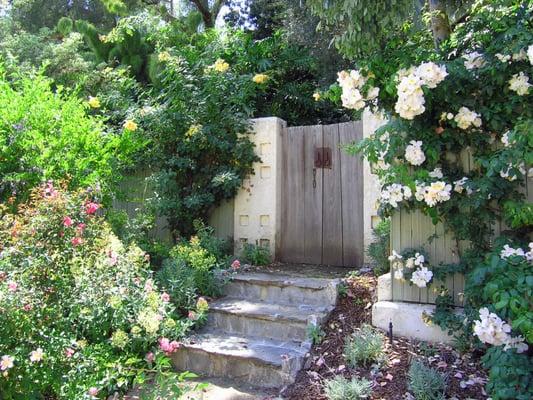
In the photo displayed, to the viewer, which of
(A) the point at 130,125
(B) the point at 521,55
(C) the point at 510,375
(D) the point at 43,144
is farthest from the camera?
(A) the point at 130,125

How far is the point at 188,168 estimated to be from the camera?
5215 millimetres

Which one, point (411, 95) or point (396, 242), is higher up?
point (411, 95)

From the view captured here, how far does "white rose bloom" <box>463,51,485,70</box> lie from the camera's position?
2861 mm

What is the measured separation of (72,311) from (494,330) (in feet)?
8.07

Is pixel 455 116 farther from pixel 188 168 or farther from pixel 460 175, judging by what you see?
pixel 188 168

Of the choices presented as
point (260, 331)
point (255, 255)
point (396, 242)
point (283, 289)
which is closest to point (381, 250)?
point (396, 242)

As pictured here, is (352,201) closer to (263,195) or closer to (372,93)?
(263,195)

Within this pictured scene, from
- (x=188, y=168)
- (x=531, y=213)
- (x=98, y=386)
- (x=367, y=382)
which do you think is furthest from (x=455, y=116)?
(x=188, y=168)

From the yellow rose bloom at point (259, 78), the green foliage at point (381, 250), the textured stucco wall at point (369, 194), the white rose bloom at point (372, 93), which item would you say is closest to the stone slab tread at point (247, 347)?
the green foliage at point (381, 250)

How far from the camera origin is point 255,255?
4691 millimetres

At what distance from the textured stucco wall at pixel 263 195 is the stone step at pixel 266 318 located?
1.30m

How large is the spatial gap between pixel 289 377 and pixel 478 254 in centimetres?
143

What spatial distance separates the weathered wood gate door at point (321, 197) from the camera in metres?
4.75

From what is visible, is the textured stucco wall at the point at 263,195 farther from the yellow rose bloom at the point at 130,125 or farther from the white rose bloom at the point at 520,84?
the white rose bloom at the point at 520,84
